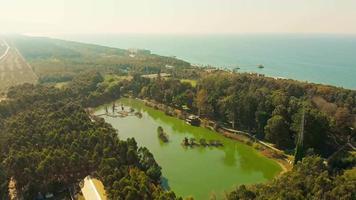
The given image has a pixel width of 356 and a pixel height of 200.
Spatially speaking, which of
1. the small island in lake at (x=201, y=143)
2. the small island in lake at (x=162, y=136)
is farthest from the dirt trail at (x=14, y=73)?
the small island in lake at (x=201, y=143)

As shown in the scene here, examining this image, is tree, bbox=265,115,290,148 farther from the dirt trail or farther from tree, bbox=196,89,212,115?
the dirt trail

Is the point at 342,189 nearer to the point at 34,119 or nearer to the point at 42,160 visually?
the point at 42,160

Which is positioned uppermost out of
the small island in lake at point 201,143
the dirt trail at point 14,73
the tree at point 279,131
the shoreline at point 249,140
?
the tree at point 279,131

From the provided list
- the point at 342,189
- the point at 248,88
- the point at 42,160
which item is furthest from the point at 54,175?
the point at 248,88

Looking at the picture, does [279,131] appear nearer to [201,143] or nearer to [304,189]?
[201,143]

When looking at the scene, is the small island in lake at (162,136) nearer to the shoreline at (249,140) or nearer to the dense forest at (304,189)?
the shoreline at (249,140)
